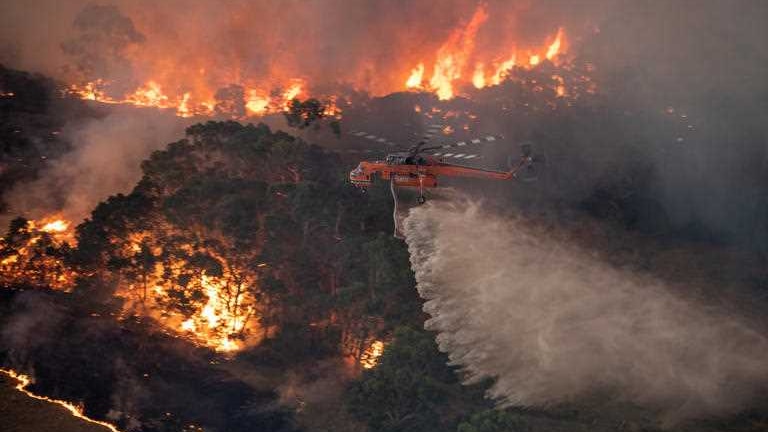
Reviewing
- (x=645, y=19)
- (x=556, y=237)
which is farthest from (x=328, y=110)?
(x=645, y=19)

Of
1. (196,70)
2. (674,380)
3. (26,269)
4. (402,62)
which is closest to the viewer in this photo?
(674,380)

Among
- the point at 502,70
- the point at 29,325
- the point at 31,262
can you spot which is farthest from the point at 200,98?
the point at 502,70

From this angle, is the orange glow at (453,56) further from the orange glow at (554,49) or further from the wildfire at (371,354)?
the wildfire at (371,354)

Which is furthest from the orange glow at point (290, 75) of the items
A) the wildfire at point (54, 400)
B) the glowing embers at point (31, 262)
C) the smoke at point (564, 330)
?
the smoke at point (564, 330)

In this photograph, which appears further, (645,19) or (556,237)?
(645,19)

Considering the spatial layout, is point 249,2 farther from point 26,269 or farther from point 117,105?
point 26,269

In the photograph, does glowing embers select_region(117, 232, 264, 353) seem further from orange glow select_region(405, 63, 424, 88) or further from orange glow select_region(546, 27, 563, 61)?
orange glow select_region(546, 27, 563, 61)

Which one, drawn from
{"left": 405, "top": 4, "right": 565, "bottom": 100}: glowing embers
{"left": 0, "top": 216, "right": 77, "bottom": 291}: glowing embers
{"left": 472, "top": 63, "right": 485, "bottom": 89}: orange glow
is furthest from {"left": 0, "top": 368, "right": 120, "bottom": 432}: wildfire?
{"left": 472, "top": 63, "right": 485, "bottom": 89}: orange glow
